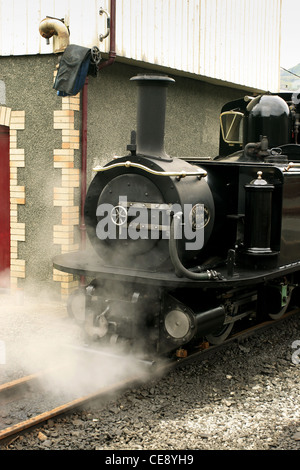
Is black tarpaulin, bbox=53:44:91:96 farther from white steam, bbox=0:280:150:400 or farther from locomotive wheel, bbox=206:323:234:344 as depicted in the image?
locomotive wheel, bbox=206:323:234:344

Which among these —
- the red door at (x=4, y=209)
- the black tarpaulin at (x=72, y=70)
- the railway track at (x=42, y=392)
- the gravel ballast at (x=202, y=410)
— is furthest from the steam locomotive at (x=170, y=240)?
the red door at (x=4, y=209)

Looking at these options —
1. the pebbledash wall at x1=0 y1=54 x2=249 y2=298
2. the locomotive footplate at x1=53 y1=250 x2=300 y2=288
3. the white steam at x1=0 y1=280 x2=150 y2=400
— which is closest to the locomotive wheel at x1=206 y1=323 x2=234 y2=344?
the locomotive footplate at x1=53 y1=250 x2=300 y2=288

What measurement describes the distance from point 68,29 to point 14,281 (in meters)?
3.43

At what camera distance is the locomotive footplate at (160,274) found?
509 cm

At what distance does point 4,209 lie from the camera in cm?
866

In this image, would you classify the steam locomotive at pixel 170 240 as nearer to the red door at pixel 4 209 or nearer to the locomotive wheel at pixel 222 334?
the locomotive wheel at pixel 222 334

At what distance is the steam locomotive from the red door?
2787 millimetres

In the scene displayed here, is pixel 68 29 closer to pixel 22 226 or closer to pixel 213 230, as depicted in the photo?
pixel 22 226

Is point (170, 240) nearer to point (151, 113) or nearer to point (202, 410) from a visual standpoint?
point (151, 113)

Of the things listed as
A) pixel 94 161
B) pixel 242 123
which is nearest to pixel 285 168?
pixel 242 123

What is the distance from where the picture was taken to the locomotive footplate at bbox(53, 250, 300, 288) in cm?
509

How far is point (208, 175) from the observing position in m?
5.85
